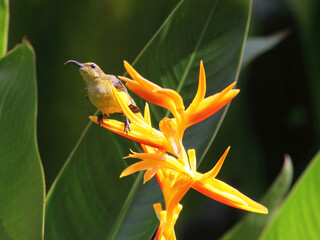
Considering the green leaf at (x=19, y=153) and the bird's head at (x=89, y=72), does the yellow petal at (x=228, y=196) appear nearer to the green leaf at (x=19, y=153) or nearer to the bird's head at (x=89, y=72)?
the bird's head at (x=89, y=72)

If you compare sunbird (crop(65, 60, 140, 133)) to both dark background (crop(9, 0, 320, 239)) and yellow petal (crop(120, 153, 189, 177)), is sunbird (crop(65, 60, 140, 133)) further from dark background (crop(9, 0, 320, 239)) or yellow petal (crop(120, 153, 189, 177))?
dark background (crop(9, 0, 320, 239))

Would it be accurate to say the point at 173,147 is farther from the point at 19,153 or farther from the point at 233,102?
the point at 233,102

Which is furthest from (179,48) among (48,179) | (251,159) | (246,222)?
(251,159)

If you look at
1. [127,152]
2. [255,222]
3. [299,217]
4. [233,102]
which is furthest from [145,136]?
[233,102]

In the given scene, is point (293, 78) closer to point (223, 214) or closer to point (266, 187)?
point (266, 187)

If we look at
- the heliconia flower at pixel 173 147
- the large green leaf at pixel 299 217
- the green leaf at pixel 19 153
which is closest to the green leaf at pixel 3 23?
the green leaf at pixel 19 153

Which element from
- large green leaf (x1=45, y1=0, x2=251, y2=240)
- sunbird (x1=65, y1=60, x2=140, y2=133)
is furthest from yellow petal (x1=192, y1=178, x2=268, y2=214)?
large green leaf (x1=45, y1=0, x2=251, y2=240)
